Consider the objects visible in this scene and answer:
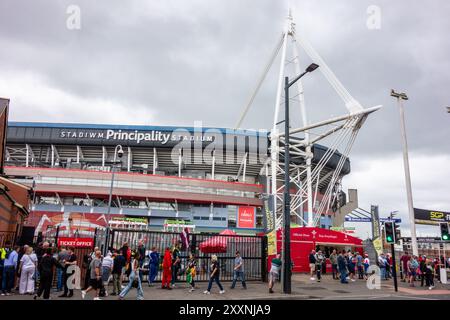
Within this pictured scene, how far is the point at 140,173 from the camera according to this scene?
53.1 m

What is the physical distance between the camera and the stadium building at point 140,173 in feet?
164

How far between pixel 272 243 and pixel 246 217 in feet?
114

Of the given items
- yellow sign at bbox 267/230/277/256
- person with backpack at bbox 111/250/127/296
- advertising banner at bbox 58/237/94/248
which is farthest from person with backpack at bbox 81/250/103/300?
yellow sign at bbox 267/230/277/256

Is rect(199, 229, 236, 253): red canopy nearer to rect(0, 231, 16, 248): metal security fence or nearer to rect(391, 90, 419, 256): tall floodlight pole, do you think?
rect(0, 231, 16, 248): metal security fence

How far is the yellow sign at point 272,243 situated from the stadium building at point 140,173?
108ft

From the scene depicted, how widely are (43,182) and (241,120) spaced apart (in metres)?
31.2

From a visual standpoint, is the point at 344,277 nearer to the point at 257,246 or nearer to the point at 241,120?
the point at 257,246

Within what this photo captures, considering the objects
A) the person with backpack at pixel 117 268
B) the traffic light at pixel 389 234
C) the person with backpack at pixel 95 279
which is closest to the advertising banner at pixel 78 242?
the person with backpack at pixel 117 268

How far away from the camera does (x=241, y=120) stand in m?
50.2

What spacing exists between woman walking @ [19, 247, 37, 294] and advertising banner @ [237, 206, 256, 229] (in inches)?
1601

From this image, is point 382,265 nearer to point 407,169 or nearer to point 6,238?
point 407,169

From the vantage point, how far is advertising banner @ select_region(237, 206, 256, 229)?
51.3m

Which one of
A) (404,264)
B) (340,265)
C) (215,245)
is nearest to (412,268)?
(404,264)

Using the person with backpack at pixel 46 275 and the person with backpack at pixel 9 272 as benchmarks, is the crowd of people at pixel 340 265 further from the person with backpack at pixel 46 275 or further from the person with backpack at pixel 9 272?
the person with backpack at pixel 9 272
